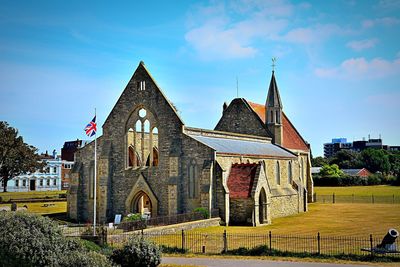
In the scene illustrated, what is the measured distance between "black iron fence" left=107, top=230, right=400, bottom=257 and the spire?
33075 millimetres

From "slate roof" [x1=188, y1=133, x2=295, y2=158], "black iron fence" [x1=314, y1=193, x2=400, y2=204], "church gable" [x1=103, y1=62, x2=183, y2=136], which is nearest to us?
"church gable" [x1=103, y1=62, x2=183, y2=136]

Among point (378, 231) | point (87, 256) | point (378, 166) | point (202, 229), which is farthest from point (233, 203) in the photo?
point (378, 166)

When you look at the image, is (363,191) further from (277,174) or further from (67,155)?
(67,155)

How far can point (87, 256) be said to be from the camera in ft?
55.2

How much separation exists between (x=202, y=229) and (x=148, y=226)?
4.21 metres

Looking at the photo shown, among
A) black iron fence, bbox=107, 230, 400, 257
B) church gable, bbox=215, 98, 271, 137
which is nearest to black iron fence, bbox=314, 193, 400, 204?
church gable, bbox=215, 98, 271, 137

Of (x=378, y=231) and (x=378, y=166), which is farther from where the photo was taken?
(x=378, y=166)

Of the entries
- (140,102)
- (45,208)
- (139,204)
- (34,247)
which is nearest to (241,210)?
(139,204)

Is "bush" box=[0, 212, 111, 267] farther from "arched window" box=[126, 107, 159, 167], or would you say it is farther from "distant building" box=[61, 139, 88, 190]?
"distant building" box=[61, 139, 88, 190]

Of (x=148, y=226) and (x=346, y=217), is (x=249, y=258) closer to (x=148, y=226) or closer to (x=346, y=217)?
(x=148, y=226)

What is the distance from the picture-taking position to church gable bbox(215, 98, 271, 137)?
6344 cm

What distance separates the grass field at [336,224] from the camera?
36031 millimetres

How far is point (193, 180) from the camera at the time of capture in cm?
4231

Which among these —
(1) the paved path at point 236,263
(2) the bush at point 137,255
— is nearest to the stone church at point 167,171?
(1) the paved path at point 236,263
